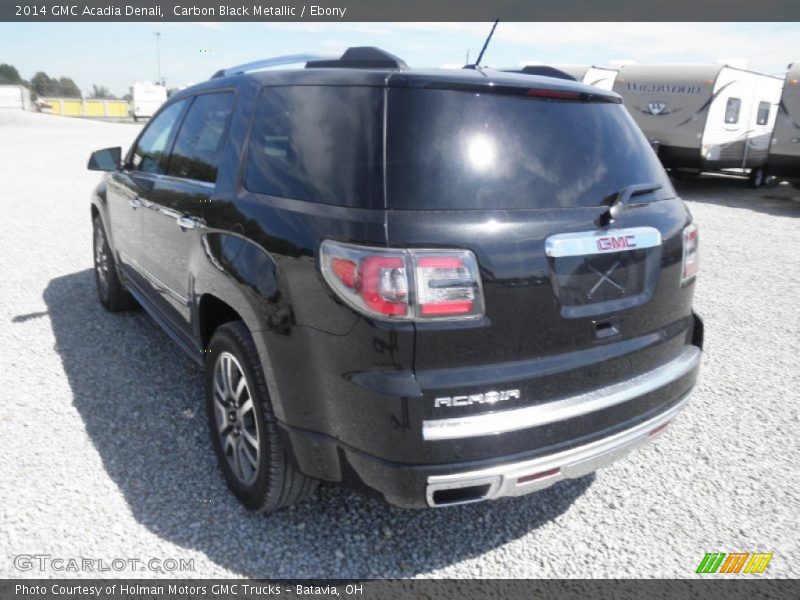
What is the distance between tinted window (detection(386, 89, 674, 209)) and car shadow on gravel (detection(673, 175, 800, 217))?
12483 millimetres

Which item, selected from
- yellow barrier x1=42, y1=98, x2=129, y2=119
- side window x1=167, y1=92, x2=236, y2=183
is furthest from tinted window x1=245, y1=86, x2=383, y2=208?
yellow barrier x1=42, y1=98, x2=129, y2=119

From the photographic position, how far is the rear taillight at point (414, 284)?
1995mm

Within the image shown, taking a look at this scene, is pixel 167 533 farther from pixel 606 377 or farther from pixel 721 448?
pixel 721 448

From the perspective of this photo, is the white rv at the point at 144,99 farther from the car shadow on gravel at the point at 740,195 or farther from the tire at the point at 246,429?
the tire at the point at 246,429

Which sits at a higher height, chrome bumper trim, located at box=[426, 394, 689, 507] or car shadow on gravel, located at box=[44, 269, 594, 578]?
chrome bumper trim, located at box=[426, 394, 689, 507]

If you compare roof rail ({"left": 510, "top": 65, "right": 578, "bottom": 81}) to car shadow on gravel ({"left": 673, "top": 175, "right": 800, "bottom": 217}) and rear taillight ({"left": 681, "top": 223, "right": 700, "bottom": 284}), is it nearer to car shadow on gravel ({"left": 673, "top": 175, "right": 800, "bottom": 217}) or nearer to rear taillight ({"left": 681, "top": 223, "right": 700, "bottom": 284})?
rear taillight ({"left": 681, "top": 223, "right": 700, "bottom": 284})

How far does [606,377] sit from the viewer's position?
2.36 m

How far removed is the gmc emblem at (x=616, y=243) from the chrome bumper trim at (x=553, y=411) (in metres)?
0.52

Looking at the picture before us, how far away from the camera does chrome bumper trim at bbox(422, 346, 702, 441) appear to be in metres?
2.03

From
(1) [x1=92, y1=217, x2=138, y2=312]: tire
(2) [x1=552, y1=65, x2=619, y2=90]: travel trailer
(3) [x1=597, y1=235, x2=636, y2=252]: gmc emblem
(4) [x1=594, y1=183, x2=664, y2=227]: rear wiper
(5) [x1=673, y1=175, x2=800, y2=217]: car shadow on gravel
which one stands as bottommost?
(5) [x1=673, y1=175, x2=800, y2=217]: car shadow on gravel

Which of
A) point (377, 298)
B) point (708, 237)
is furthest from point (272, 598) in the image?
point (708, 237)

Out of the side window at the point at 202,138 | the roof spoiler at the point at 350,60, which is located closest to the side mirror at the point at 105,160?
the side window at the point at 202,138

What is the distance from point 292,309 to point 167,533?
1.17 meters

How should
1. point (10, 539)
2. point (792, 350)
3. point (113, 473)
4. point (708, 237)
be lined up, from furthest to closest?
point (708, 237)
point (792, 350)
point (113, 473)
point (10, 539)
